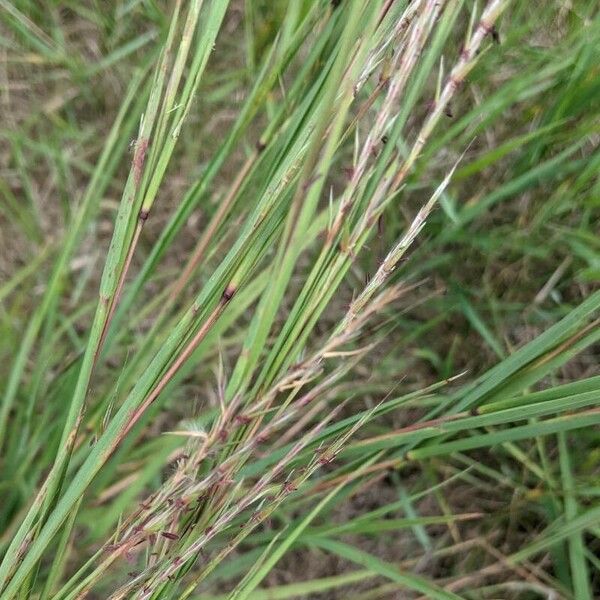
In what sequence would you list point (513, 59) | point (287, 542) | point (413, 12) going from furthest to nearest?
point (513, 59)
point (287, 542)
point (413, 12)

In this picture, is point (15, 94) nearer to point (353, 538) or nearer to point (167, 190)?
point (167, 190)

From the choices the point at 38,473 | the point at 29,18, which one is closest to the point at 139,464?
the point at 38,473

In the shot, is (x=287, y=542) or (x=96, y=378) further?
(x=96, y=378)

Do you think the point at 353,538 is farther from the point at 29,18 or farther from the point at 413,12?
the point at 29,18

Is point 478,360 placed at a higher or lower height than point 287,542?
lower

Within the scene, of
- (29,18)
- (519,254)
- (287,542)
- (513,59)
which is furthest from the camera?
(29,18)

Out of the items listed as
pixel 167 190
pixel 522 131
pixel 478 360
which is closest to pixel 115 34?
pixel 167 190

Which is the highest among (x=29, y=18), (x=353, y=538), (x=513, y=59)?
(x=29, y=18)
